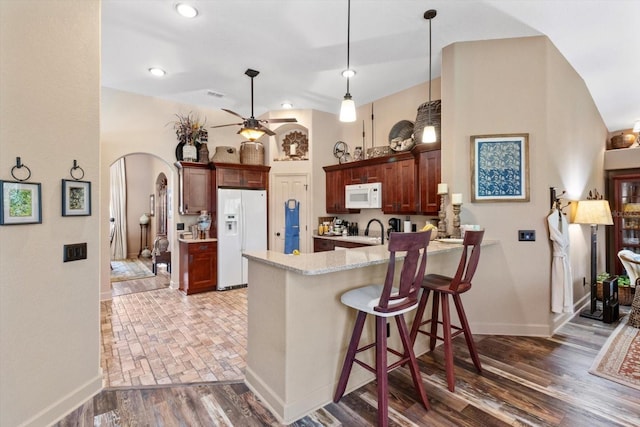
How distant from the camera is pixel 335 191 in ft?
18.5

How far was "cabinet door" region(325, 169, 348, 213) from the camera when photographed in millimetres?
5520

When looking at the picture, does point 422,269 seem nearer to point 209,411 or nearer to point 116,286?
point 209,411

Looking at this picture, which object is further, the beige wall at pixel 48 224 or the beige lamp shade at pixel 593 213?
the beige lamp shade at pixel 593 213

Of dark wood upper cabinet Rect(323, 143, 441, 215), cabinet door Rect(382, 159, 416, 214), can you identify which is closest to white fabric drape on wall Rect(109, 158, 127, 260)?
dark wood upper cabinet Rect(323, 143, 441, 215)

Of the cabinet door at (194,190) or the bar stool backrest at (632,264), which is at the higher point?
the cabinet door at (194,190)

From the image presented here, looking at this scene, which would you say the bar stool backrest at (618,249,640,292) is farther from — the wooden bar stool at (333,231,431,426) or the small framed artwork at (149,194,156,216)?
the small framed artwork at (149,194,156,216)

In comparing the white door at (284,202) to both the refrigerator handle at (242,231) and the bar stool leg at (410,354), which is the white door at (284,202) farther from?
the bar stool leg at (410,354)

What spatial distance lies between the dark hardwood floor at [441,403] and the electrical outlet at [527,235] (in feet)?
3.88

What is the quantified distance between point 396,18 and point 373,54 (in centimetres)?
70

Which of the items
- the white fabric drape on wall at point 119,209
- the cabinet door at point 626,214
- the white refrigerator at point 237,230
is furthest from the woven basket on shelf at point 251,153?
the cabinet door at point 626,214

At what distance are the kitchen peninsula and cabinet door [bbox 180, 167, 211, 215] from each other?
335 cm

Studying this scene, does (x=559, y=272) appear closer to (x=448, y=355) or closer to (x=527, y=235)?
(x=527, y=235)

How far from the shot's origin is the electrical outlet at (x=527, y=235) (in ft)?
10.6

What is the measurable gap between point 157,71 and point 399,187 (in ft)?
12.2
